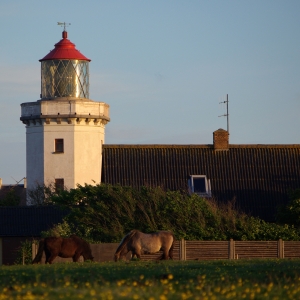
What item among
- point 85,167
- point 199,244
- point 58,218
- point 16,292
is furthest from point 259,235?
point 16,292

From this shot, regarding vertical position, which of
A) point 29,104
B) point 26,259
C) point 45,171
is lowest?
point 26,259

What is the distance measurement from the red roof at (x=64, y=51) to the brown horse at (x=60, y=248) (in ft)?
82.3

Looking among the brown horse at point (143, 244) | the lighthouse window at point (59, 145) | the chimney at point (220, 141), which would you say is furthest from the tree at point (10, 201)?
the brown horse at point (143, 244)

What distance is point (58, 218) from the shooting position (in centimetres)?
3919

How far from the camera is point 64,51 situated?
51.8 m

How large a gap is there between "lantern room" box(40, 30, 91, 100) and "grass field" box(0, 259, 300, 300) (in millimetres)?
32051

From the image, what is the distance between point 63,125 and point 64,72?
133 inches

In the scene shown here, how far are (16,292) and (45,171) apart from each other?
124 ft

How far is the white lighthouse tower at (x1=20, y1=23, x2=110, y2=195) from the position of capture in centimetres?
5147

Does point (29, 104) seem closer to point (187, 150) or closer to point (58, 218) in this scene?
point (187, 150)

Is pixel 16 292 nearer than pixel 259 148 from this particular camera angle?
Yes

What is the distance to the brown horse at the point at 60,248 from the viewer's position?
27094mm

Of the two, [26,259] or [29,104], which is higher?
[29,104]

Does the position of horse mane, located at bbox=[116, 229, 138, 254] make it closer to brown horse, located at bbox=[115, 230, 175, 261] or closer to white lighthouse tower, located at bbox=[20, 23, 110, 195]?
brown horse, located at bbox=[115, 230, 175, 261]
